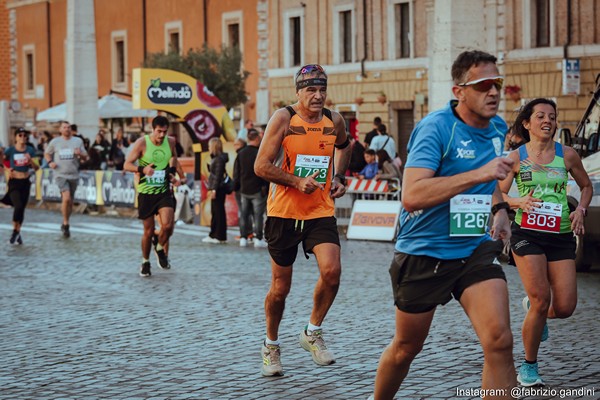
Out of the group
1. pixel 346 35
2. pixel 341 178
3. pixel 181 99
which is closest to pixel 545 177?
pixel 341 178

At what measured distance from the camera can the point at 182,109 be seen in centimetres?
3005

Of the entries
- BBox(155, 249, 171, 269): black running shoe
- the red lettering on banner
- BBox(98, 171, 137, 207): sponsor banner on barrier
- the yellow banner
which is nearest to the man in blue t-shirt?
BBox(155, 249, 171, 269): black running shoe

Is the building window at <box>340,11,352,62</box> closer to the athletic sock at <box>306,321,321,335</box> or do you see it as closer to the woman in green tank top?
the woman in green tank top

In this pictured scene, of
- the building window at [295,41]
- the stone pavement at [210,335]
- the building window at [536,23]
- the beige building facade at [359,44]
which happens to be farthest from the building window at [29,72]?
the stone pavement at [210,335]

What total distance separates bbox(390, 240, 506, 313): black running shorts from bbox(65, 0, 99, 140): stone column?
32.9m

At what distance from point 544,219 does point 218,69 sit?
136 ft

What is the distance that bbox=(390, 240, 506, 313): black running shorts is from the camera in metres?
6.43

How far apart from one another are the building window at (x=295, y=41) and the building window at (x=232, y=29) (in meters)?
3.40

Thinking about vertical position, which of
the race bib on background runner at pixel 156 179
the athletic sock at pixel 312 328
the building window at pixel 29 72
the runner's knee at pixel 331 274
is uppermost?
the building window at pixel 29 72

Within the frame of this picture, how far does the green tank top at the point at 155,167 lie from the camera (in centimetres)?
1599

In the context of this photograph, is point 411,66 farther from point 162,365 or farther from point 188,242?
point 162,365

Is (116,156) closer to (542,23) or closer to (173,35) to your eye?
(542,23)

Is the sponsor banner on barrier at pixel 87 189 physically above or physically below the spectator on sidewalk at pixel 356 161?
below

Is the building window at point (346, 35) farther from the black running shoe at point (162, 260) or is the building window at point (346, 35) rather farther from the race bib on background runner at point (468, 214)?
the race bib on background runner at point (468, 214)
